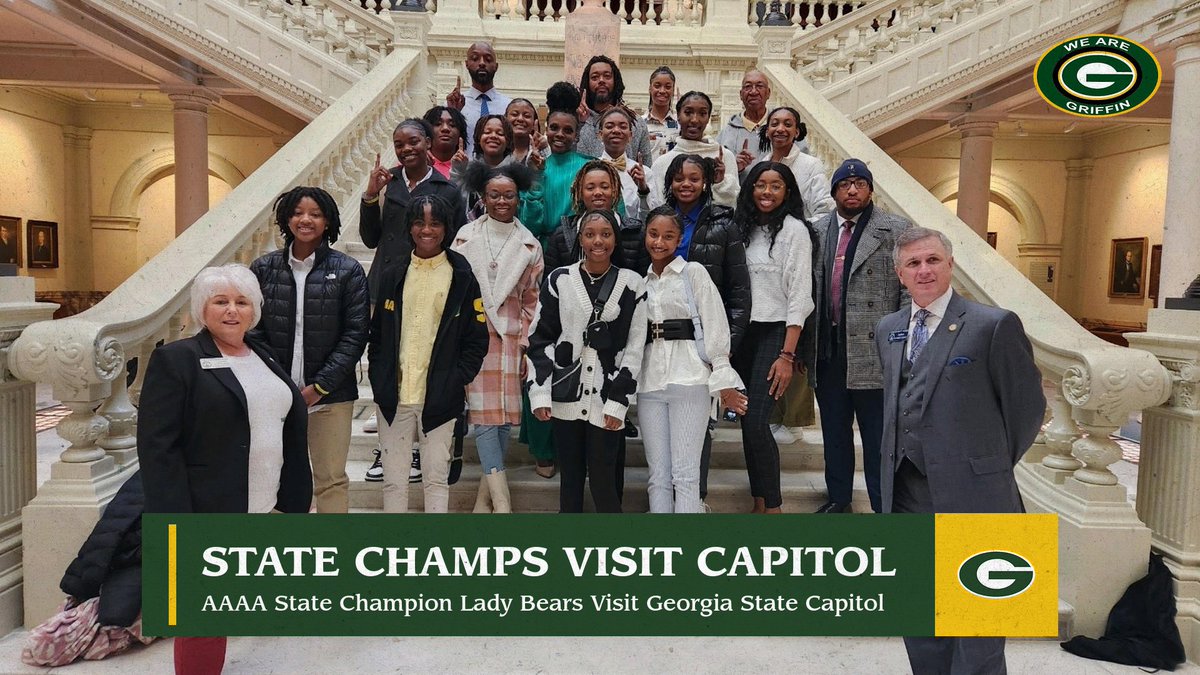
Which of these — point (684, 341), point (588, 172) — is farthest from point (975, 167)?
point (684, 341)

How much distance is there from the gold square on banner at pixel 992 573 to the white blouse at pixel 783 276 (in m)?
1.39

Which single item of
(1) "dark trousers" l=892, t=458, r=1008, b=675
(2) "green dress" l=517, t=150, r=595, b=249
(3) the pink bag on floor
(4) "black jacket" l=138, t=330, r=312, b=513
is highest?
(2) "green dress" l=517, t=150, r=595, b=249

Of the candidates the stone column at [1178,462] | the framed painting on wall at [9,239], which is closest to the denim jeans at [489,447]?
the stone column at [1178,462]

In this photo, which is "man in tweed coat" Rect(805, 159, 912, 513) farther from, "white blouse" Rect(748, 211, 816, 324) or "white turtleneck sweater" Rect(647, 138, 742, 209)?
"white turtleneck sweater" Rect(647, 138, 742, 209)

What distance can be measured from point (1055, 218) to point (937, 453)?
58.3 feet

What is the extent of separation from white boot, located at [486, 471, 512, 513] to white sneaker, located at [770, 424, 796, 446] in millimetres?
1687

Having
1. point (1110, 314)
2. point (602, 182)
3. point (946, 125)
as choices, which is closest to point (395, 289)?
point (602, 182)

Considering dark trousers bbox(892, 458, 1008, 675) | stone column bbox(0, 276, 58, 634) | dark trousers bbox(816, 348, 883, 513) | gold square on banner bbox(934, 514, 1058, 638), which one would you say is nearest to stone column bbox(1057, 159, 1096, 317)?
dark trousers bbox(816, 348, 883, 513)

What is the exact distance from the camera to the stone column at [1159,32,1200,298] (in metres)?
8.36

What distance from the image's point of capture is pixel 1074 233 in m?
17.2

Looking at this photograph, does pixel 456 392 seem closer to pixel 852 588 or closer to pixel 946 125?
pixel 852 588

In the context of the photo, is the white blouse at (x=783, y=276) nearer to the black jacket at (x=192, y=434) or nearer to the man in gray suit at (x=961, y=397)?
the man in gray suit at (x=961, y=397)

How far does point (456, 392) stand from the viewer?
353 centimetres

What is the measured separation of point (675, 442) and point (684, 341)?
0.46 meters
